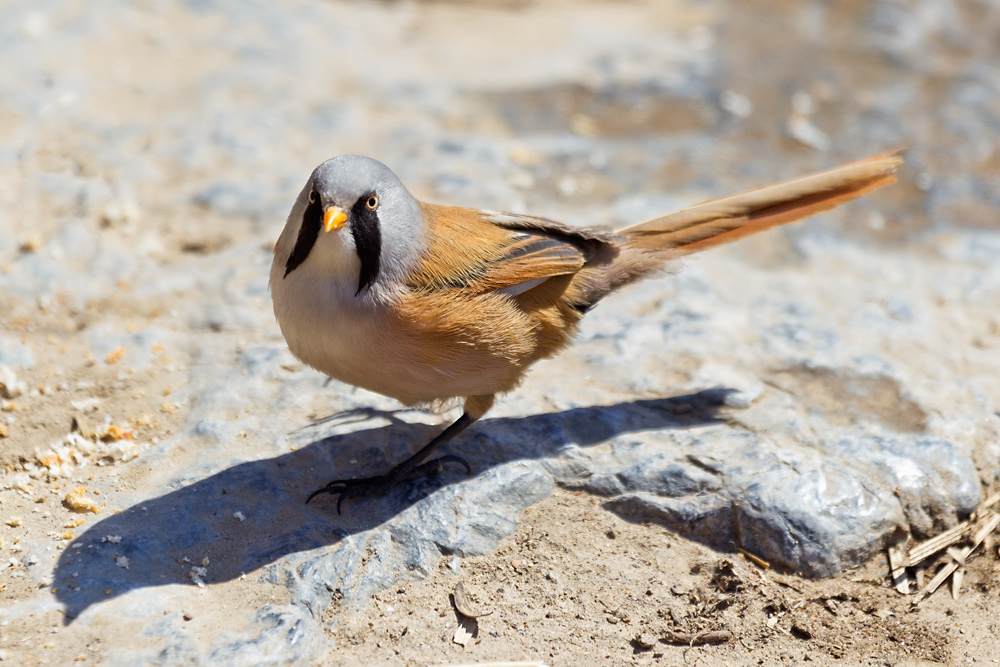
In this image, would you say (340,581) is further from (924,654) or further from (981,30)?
(981,30)

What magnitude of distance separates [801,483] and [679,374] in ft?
3.04

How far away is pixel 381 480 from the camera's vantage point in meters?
3.82

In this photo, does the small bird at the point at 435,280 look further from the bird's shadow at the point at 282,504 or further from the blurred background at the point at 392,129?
the blurred background at the point at 392,129

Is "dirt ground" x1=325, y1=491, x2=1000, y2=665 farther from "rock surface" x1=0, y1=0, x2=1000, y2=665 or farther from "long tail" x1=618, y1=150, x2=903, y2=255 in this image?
"long tail" x1=618, y1=150, x2=903, y2=255

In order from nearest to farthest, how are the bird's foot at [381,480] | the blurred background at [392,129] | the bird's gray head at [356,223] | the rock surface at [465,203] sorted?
1. the bird's gray head at [356,223]
2. the rock surface at [465,203]
3. the bird's foot at [381,480]
4. the blurred background at [392,129]

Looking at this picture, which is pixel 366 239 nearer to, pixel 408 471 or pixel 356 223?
pixel 356 223

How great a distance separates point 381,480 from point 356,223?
108 cm

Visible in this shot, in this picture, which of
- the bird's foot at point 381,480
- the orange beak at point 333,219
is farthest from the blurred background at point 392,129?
the orange beak at point 333,219

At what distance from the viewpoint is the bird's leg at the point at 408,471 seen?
3.78 meters

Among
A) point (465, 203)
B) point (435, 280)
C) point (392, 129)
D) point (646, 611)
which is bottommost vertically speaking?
point (646, 611)

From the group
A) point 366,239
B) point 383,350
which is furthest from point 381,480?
point 366,239

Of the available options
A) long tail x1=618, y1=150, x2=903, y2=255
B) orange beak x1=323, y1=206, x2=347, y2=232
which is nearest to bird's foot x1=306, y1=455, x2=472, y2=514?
orange beak x1=323, y1=206, x2=347, y2=232

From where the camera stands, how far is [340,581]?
3410 mm

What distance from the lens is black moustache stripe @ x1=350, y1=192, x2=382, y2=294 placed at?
11.3ft
